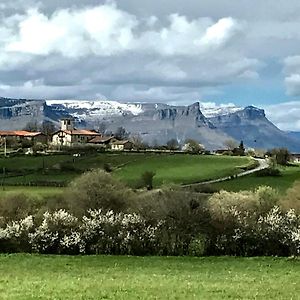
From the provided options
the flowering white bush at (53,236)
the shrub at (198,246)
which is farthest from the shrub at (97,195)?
the shrub at (198,246)

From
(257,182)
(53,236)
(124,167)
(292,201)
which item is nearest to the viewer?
(53,236)

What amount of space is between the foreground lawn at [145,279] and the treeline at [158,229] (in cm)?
372

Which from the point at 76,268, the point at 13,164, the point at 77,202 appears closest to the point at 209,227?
the point at 77,202

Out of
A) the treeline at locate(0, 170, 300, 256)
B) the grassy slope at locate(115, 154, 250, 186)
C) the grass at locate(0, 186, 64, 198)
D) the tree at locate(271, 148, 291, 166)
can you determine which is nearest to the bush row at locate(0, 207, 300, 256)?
the treeline at locate(0, 170, 300, 256)

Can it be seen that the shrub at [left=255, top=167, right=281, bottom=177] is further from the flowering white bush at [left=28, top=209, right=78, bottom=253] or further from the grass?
the flowering white bush at [left=28, top=209, right=78, bottom=253]

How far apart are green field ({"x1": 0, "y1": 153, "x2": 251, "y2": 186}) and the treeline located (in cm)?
4288

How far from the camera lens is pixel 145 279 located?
28922 millimetres

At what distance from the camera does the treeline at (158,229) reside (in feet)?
168

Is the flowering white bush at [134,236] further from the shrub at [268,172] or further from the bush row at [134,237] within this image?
the shrub at [268,172]

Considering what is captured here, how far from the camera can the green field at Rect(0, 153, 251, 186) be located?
358 feet

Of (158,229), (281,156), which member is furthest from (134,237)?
(281,156)

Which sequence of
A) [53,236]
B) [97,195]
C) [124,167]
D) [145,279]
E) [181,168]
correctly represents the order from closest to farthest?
[145,279] → [53,236] → [97,195] → [124,167] → [181,168]

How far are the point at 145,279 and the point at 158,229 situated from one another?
2279 cm

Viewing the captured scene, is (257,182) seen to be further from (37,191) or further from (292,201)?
(292,201)
